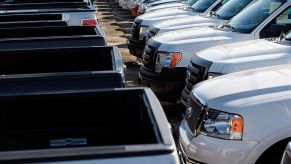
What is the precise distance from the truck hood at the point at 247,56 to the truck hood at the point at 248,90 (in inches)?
35.5

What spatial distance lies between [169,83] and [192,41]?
0.86m

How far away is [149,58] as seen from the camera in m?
9.20

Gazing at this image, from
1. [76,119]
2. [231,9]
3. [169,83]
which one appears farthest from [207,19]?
[76,119]

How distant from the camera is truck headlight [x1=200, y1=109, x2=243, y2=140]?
15.2ft

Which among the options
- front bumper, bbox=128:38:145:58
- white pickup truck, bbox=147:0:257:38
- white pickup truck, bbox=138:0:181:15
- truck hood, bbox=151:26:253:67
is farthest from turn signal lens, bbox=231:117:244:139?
white pickup truck, bbox=138:0:181:15

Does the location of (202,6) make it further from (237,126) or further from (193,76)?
(237,126)

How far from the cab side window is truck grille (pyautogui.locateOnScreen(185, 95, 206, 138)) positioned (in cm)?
321

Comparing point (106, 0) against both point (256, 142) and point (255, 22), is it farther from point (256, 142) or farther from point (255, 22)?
point (256, 142)

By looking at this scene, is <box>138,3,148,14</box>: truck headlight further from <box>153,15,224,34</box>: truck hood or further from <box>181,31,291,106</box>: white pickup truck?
<box>181,31,291,106</box>: white pickup truck

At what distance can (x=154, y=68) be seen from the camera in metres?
8.85

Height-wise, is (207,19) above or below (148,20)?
above

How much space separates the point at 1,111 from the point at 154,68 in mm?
5401

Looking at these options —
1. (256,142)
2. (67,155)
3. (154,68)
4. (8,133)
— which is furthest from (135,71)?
(67,155)

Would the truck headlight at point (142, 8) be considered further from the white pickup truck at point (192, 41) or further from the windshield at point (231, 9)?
the white pickup truck at point (192, 41)
